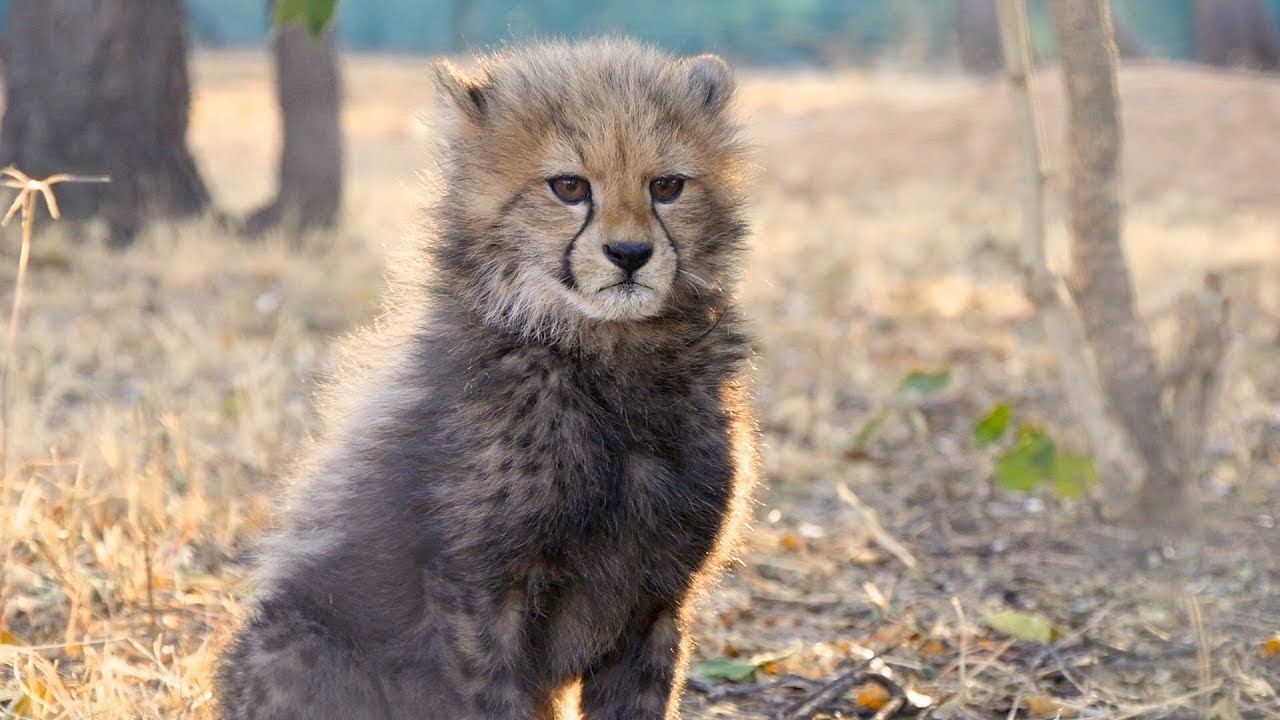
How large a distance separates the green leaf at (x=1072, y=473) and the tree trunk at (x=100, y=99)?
497 centimetres

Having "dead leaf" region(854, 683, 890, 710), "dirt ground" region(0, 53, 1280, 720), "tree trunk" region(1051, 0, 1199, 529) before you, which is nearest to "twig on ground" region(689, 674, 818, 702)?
"dirt ground" region(0, 53, 1280, 720)

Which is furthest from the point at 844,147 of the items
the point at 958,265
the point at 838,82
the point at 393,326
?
the point at 393,326

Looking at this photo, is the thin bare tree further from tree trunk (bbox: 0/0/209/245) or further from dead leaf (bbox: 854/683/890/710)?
tree trunk (bbox: 0/0/209/245)

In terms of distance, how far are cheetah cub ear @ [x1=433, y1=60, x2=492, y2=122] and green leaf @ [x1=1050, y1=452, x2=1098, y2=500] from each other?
2084mm

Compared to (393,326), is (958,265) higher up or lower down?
lower down

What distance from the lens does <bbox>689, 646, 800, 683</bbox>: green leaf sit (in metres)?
3.36

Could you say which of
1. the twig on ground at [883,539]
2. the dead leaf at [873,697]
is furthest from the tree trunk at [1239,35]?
the dead leaf at [873,697]

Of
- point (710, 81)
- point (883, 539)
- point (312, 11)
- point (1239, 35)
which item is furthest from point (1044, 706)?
point (1239, 35)

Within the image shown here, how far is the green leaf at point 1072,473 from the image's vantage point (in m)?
4.06

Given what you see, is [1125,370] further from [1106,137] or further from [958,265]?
[958,265]

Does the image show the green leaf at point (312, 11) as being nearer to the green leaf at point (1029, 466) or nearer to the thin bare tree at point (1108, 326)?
the thin bare tree at point (1108, 326)

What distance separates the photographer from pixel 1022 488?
4133 millimetres

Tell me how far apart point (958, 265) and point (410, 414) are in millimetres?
6265

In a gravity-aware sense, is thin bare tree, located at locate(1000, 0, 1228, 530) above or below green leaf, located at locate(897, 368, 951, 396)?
Answer: above
